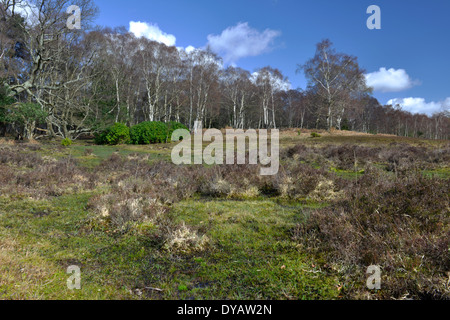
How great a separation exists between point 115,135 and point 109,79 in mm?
14771

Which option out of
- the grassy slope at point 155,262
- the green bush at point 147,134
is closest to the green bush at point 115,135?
the green bush at point 147,134

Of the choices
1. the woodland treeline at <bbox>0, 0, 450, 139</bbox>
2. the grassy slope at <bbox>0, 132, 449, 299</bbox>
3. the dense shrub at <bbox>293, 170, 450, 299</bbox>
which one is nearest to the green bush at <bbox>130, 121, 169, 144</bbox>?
the woodland treeline at <bbox>0, 0, 450, 139</bbox>

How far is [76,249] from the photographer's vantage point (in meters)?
3.24

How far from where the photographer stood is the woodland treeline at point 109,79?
21562 mm

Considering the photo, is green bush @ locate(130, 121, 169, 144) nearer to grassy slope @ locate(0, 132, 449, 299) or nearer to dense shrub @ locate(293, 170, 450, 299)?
grassy slope @ locate(0, 132, 449, 299)

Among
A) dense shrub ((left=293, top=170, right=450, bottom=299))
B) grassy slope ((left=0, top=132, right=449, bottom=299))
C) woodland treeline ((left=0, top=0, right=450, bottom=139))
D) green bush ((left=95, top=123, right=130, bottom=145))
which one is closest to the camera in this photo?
dense shrub ((left=293, top=170, right=450, bottom=299))

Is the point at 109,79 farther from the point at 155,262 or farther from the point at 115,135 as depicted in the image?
the point at 155,262

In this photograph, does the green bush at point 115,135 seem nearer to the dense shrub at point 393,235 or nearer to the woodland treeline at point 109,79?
the woodland treeline at point 109,79

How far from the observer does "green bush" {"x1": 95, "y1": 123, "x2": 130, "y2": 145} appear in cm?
2462

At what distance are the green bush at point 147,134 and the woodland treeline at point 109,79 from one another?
484 centimetres

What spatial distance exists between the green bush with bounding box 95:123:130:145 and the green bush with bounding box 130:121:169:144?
1.92ft

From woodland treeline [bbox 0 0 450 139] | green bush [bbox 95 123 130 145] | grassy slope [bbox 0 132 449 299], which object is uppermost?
woodland treeline [bbox 0 0 450 139]

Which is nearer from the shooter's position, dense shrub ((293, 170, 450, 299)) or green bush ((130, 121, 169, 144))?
dense shrub ((293, 170, 450, 299))
